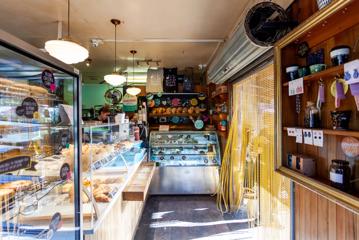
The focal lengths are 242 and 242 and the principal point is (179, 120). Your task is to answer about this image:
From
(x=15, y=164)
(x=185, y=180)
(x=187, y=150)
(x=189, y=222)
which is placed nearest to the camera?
(x=15, y=164)

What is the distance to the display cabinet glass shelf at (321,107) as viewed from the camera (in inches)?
51.1

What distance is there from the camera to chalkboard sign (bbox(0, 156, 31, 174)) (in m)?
0.88

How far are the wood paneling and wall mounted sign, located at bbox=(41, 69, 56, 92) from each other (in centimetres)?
174

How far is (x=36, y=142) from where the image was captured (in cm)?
126

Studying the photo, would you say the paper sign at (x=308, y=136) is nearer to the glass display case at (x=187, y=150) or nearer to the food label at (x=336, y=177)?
the food label at (x=336, y=177)

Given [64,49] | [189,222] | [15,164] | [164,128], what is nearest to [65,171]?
[15,164]

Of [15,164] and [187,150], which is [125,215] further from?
[187,150]

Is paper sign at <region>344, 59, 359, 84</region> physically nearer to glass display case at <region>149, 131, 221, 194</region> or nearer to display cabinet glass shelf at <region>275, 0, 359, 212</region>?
display cabinet glass shelf at <region>275, 0, 359, 212</region>

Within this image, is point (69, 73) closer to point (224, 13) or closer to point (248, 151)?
point (224, 13)

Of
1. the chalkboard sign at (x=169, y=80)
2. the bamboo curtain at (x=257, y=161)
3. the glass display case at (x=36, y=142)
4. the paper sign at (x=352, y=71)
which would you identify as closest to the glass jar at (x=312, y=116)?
the paper sign at (x=352, y=71)

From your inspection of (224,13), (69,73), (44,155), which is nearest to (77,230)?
(44,155)

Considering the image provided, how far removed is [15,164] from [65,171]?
416 millimetres

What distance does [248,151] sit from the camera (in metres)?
3.60

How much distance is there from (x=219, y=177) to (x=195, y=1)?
3.42 meters
